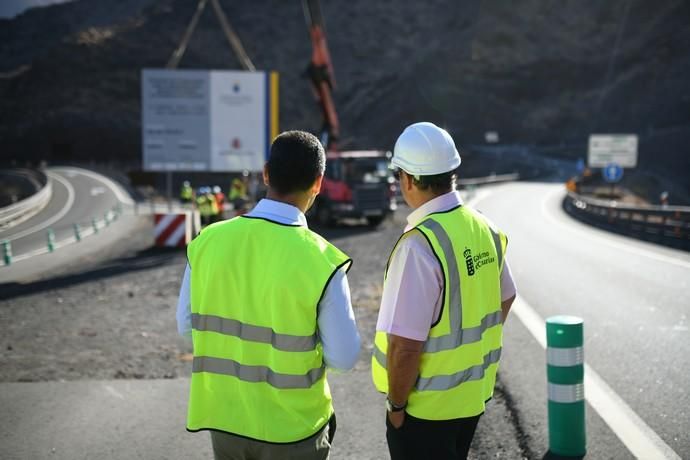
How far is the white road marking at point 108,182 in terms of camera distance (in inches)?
2044

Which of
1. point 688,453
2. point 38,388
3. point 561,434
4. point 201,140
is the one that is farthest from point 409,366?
point 201,140

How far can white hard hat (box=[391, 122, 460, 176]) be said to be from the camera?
2.99 m

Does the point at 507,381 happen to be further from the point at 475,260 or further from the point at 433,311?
the point at 433,311

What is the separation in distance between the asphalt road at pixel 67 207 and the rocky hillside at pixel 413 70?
2317 centimetres

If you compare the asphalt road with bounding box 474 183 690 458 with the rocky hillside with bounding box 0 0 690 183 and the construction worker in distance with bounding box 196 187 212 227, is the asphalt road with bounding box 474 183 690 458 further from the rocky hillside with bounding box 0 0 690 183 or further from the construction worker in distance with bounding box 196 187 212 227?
the rocky hillside with bounding box 0 0 690 183

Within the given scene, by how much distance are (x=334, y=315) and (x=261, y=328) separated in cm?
28

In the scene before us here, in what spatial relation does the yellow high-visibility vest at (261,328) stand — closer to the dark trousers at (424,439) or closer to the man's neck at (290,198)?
the man's neck at (290,198)

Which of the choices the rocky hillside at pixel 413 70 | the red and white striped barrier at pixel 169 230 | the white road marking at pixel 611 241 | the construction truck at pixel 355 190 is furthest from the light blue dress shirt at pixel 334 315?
the rocky hillside at pixel 413 70

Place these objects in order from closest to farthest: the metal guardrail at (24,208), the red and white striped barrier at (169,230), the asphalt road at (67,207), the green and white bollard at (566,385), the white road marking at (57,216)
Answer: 1. the green and white bollard at (566,385)
2. the red and white striped barrier at (169,230)
3. the asphalt road at (67,207)
4. the white road marking at (57,216)
5. the metal guardrail at (24,208)

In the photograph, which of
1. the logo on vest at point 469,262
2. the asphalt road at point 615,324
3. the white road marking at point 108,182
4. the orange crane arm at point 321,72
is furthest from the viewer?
the white road marking at point 108,182

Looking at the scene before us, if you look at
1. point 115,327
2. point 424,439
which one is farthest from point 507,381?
point 115,327

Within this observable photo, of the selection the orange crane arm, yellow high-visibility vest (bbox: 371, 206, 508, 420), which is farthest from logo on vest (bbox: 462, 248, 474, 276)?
the orange crane arm

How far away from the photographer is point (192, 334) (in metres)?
2.94

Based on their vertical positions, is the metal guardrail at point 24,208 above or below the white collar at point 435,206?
below
